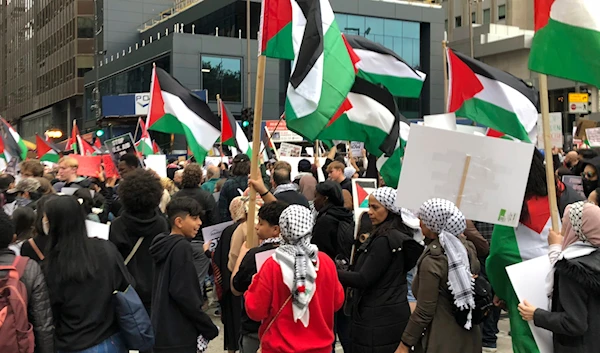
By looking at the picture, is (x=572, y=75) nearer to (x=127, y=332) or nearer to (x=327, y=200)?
(x=327, y=200)

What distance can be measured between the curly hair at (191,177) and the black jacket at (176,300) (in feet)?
10.2

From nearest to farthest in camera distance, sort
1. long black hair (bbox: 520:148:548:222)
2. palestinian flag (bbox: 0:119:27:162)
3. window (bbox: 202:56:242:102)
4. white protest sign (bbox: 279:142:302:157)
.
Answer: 1. long black hair (bbox: 520:148:548:222)
2. palestinian flag (bbox: 0:119:27:162)
3. white protest sign (bbox: 279:142:302:157)
4. window (bbox: 202:56:242:102)

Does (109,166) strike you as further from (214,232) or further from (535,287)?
(535,287)

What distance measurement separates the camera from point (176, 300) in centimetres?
454

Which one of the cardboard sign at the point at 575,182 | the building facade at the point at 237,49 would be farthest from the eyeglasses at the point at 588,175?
the building facade at the point at 237,49

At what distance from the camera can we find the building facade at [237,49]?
144 ft

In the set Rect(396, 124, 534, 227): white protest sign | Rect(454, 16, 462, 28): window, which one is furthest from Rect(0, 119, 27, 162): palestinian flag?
Rect(454, 16, 462, 28): window

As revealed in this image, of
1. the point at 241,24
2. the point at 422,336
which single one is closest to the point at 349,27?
the point at 241,24

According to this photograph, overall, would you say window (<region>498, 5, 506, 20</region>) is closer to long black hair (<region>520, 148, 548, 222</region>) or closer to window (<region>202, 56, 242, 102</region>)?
window (<region>202, 56, 242, 102</region>)

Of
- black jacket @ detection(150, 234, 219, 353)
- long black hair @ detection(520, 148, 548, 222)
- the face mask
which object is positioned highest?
long black hair @ detection(520, 148, 548, 222)

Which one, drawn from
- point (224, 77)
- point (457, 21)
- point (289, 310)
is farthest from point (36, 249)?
point (457, 21)

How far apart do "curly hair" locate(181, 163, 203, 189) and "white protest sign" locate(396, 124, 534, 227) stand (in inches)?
144

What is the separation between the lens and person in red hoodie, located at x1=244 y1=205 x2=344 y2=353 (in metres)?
3.94

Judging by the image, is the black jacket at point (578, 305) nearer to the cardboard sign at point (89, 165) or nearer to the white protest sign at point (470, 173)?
the white protest sign at point (470, 173)
